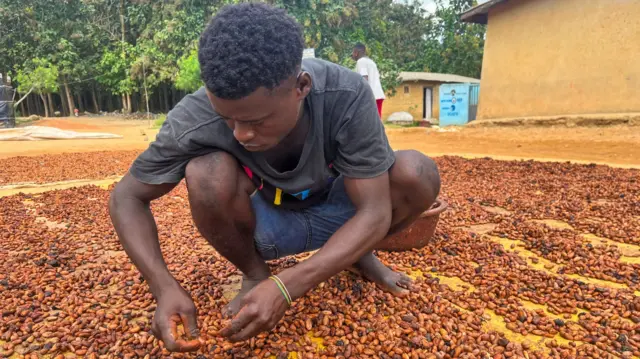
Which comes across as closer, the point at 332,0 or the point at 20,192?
the point at 20,192

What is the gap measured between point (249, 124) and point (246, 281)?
84 centimetres

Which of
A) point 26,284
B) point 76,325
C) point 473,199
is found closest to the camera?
point 76,325

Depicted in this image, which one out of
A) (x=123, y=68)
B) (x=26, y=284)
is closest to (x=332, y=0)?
(x=123, y=68)

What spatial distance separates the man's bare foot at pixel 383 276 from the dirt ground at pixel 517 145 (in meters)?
5.32

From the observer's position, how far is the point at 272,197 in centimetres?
185

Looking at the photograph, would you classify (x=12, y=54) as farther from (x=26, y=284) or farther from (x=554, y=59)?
(x=26, y=284)

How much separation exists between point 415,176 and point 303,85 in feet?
1.90

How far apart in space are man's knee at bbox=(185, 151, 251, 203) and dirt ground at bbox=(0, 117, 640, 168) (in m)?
6.10

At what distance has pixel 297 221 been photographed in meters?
1.93

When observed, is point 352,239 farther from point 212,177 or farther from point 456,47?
point 456,47

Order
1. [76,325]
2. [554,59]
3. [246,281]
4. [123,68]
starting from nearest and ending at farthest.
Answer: [76,325] < [246,281] < [554,59] < [123,68]

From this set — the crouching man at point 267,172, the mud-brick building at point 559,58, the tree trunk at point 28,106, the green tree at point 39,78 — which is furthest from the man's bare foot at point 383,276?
the tree trunk at point 28,106

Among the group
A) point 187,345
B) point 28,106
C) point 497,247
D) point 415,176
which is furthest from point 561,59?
point 28,106

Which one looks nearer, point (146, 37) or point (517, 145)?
point (517, 145)
